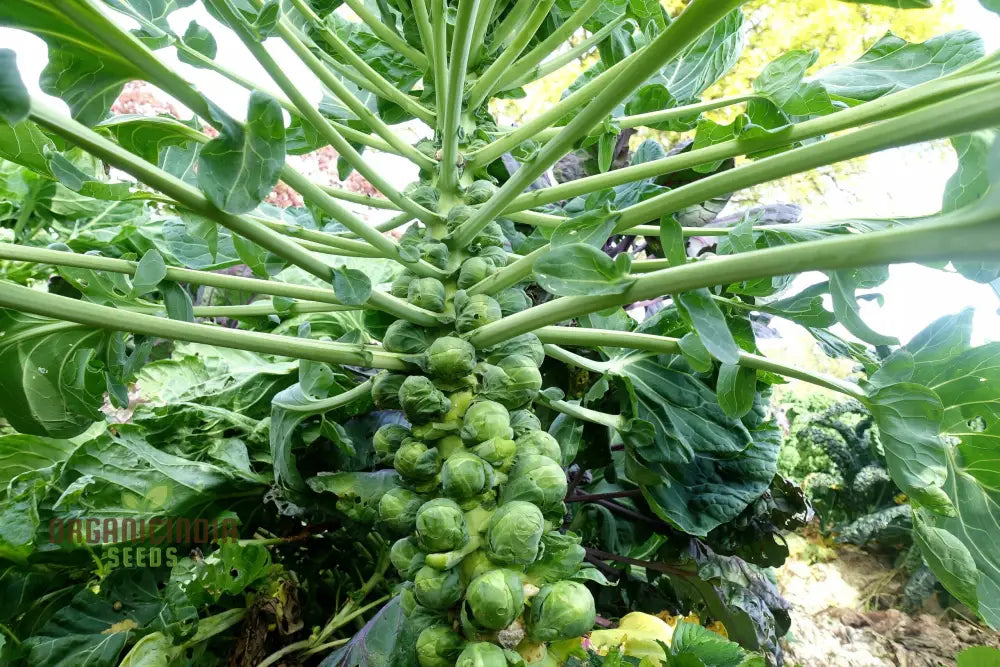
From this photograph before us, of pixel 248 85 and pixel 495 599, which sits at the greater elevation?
pixel 248 85

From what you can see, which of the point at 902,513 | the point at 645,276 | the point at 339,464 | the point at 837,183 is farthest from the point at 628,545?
the point at 837,183

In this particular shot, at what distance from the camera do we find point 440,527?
56 centimetres

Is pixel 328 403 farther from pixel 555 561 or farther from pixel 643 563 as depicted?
pixel 643 563

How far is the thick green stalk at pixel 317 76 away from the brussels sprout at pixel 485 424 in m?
0.34

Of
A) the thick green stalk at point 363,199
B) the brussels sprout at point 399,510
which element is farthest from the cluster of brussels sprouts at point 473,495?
the thick green stalk at point 363,199

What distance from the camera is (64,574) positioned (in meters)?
1.06

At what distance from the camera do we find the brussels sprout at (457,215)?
2.46ft

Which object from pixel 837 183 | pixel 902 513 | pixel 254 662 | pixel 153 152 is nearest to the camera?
pixel 153 152

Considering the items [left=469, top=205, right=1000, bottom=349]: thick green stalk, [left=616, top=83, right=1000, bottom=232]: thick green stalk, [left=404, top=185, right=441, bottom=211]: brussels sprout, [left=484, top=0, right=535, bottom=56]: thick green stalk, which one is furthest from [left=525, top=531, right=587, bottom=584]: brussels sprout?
[left=484, top=0, right=535, bottom=56]: thick green stalk

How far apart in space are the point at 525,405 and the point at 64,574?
96cm

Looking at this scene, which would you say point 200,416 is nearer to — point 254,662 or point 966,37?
point 254,662

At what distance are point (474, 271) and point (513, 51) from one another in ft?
1.08

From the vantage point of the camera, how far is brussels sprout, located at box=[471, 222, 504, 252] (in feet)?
2.49

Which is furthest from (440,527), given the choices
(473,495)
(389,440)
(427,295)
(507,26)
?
(507,26)
